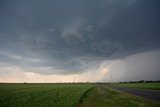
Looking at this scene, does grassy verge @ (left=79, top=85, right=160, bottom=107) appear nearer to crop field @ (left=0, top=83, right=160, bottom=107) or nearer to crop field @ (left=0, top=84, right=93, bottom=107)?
crop field @ (left=0, top=83, right=160, bottom=107)

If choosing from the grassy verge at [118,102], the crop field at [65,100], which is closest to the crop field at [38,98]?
the crop field at [65,100]

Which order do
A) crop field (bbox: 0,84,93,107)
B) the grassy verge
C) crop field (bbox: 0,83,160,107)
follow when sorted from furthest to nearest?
the grassy verge, crop field (bbox: 0,83,160,107), crop field (bbox: 0,84,93,107)

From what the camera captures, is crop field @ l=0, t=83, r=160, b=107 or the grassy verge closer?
crop field @ l=0, t=83, r=160, b=107

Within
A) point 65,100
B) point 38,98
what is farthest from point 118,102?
point 38,98

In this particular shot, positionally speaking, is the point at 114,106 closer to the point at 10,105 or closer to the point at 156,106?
the point at 156,106

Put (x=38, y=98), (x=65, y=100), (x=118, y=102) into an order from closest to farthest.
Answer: (x=118, y=102) < (x=65, y=100) < (x=38, y=98)

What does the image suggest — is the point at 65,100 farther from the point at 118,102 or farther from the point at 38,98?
the point at 118,102

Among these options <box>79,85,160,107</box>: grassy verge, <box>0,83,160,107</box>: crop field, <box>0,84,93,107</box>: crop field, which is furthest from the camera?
<box>79,85,160,107</box>: grassy verge

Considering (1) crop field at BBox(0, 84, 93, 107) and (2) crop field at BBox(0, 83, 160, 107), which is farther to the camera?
(2) crop field at BBox(0, 83, 160, 107)

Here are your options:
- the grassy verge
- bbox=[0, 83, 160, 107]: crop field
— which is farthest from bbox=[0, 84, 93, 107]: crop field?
the grassy verge

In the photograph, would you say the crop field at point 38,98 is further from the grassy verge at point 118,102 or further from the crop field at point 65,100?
the grassy verge at point 118,102

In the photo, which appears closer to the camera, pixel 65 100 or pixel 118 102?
pixel 118 102

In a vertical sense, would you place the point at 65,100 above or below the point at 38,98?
below

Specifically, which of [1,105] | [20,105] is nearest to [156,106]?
[20,105]
